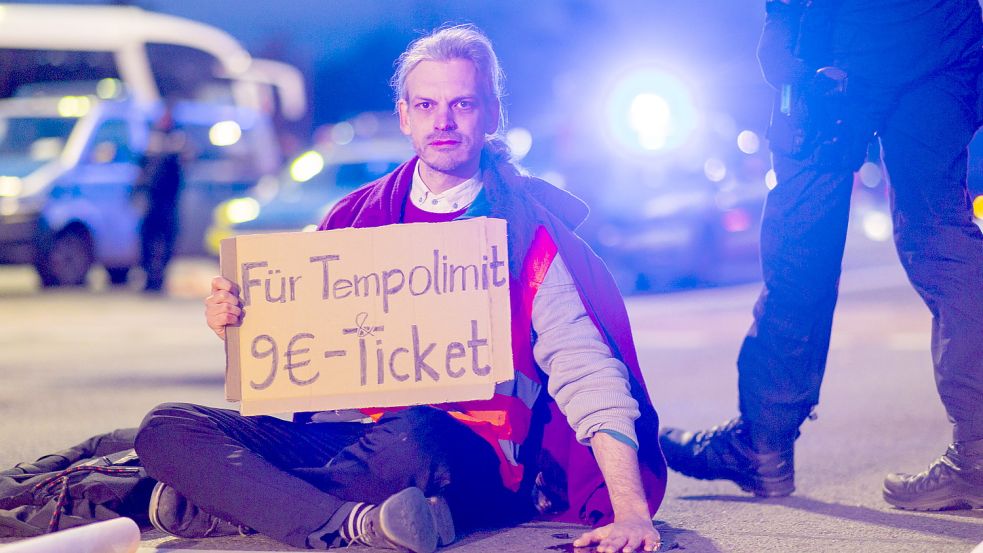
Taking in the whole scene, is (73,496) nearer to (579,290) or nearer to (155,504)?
(155,504)

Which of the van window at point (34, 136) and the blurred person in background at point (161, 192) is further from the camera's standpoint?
the van window at point (34, 136)

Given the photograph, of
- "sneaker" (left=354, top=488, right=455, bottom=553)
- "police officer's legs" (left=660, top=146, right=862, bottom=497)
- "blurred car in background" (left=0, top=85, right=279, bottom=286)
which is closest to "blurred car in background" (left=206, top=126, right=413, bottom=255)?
"blurred car in background" (left=0, top=85, right=279, bottom=286)

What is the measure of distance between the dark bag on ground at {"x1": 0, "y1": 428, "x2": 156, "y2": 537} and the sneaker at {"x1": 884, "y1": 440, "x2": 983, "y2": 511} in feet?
7.75

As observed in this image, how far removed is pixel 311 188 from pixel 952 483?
12.1 meters

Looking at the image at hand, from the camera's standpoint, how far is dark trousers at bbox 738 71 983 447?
455cm

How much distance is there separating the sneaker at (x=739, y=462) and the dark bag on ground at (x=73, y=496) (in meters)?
1.85

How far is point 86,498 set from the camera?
13.5 ft

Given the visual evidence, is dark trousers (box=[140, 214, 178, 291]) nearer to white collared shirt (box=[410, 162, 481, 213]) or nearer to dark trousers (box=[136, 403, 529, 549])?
white collared shirt (box=[410, 162, 481, 213])

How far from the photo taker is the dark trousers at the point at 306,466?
3896mm

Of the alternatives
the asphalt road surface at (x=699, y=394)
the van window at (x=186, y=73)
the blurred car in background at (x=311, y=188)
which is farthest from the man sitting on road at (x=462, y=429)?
the van window at (x=186, y=73)

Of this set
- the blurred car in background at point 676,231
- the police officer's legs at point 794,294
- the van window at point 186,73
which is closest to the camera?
the police officer's legs at point 794,294

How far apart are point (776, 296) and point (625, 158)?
9502 millimetres

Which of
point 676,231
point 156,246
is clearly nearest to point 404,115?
point 676,231

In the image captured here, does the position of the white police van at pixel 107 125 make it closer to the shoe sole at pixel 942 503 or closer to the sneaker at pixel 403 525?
the shoe sole at pixel 942 503
